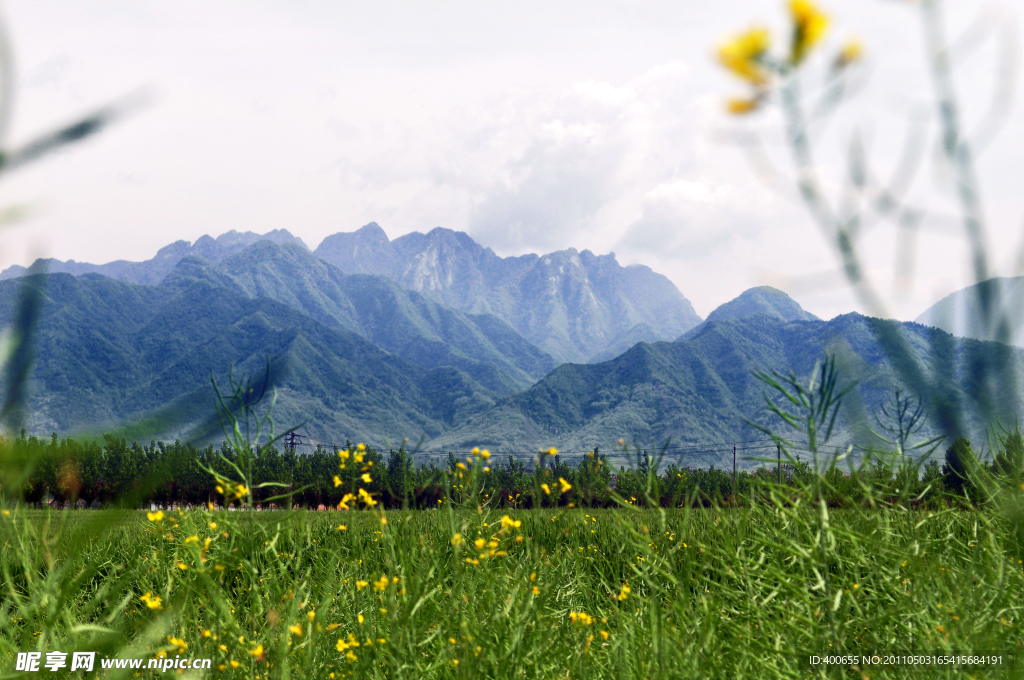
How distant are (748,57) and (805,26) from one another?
0.09 metres

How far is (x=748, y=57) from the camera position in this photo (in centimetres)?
91

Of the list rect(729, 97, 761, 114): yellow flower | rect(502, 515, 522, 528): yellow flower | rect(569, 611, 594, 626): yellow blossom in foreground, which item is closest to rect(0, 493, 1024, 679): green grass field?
rect(569, 611, 594, 626): yellow blossom in foreground

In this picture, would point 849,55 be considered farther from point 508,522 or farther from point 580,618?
point 508,522

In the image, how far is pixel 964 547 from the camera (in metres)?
3.31

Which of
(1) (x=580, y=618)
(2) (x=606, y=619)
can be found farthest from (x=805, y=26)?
(2) (x=606, y=619)

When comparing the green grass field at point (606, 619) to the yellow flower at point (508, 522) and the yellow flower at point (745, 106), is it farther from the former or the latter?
the yellow flower at point (745, 106)

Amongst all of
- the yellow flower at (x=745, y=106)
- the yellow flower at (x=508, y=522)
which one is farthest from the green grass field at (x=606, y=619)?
the yellow flower at (x=745, y=106)

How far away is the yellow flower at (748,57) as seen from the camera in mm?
897

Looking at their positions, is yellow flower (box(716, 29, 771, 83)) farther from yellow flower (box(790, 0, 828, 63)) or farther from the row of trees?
the row of trees

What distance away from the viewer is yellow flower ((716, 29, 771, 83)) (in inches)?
35.3

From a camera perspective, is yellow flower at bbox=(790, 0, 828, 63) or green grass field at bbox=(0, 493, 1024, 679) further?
green grass field at bbox=(0, 493, 1024, 679)

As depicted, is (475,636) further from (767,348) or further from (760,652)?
(767,348)

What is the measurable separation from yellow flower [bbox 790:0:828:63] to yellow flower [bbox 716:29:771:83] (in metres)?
0.06

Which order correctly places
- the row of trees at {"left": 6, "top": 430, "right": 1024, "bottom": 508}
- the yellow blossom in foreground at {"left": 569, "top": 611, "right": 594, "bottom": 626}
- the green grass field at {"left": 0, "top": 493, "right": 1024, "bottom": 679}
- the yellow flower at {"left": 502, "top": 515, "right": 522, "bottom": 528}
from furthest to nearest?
the yellow flower at {"left": 502, "top": 515, "right": 522, "bottom": 528} < the yellow blossom in foreground at {"left": 569, "top": 611, "right": 594, "bottom": 626} < the green grass field at {"left": 0, "top": 493, "right": 1024, "bottom": 679} < the row of trees at {"left": 6, "top": 430, "right": 1024, "bottom": 508}
